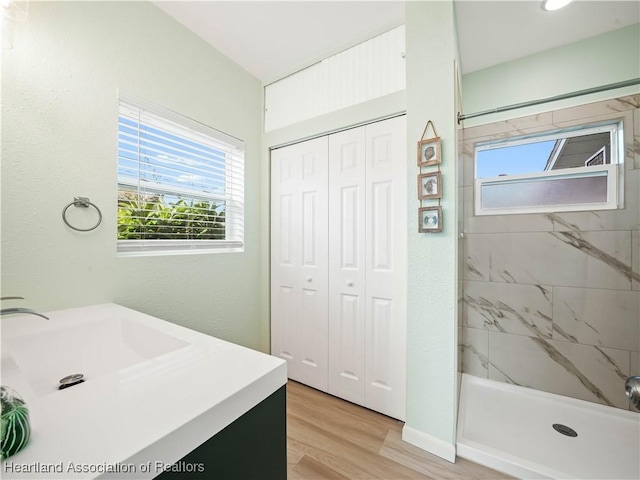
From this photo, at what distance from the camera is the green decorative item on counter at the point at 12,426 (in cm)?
38

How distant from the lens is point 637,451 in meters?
1.47

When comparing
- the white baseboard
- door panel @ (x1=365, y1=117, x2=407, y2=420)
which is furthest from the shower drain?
door panel @ (x1=365, y1=117, x2=407, y2=420)

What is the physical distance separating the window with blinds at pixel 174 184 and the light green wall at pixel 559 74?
6.43ft

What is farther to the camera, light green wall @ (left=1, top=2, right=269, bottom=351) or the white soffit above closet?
the white soffit above closet

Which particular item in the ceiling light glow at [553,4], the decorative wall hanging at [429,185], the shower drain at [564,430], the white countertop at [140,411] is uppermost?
the ceiling light glow at [553,4]

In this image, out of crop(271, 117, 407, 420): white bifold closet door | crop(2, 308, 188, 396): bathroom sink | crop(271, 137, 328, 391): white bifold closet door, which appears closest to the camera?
crop(2, 308, 188, 396): bathroom sink

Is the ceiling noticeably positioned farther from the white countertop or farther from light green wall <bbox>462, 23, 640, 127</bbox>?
the white countertop

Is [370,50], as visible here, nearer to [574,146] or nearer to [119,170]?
[574,146]

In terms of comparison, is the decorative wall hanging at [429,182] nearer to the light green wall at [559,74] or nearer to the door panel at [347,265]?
the door panel at [347,265]

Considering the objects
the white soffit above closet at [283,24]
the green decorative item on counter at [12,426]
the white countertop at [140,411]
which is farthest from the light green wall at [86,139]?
the green decorative item on counter at [12,426]

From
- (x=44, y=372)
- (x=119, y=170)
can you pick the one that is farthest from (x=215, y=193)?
(x=44, y=372)

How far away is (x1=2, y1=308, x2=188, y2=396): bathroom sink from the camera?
89cm

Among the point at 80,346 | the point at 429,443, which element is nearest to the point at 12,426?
the point at 80,346

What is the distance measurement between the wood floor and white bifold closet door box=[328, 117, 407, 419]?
0.14 meters
